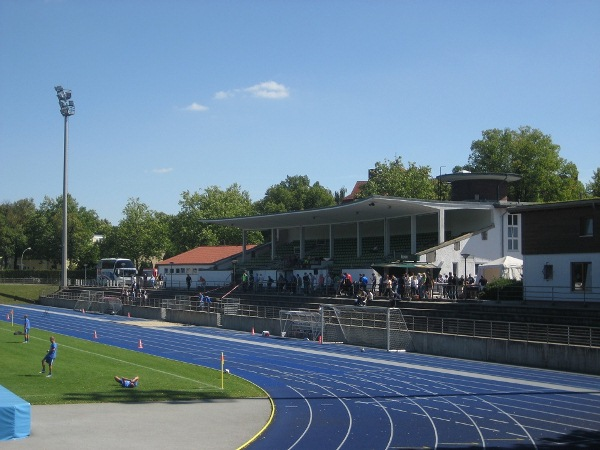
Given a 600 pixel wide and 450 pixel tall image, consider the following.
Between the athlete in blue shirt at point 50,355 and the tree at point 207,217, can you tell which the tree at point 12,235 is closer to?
the tree at point 207,217

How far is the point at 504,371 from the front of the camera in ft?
97.2

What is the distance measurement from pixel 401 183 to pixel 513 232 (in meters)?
38.4

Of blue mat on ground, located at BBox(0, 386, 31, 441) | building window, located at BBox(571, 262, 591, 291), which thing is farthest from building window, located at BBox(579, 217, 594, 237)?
blue mat on ground, located at BBox(0, 386, 31, 441)

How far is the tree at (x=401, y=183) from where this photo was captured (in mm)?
88125

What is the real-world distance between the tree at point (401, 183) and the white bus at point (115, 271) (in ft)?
89.8

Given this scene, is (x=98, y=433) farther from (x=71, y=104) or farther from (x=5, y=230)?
(x=5, y=230)

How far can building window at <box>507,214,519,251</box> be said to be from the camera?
165 feet

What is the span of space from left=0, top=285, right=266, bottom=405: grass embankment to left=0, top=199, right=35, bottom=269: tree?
83.3m

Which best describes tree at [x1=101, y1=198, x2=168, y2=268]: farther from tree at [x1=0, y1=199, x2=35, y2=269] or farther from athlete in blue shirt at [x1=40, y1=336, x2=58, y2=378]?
athlete in blue shirt at [x1=40, y1=336, x2=58, y2=378]

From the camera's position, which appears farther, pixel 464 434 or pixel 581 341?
pixel 581 341

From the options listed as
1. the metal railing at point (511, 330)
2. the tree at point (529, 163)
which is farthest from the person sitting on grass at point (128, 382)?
the tree at point (529, 163)

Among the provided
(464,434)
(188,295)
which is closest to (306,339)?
(188,295)

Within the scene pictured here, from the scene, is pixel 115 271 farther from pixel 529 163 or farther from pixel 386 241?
pixel 529 163

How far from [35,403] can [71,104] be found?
57.3 metres
